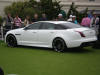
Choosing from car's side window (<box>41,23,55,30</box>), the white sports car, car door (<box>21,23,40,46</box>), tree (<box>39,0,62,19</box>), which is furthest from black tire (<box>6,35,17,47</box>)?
tree (<box>39,0,62,19</box>)

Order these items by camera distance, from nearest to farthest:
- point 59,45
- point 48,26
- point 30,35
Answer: point 59,45
point 48,26
point 30,35

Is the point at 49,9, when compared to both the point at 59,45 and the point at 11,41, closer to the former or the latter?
the point at 11,41

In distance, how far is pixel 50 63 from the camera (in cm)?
993

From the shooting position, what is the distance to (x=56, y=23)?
514 inches

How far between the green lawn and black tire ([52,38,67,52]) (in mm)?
312

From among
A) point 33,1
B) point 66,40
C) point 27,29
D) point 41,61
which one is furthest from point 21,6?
point 41,61

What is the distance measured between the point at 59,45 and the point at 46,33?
0.94 meters

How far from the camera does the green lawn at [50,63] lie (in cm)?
860

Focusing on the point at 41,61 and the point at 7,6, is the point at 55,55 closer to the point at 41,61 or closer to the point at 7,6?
the point at 41,61

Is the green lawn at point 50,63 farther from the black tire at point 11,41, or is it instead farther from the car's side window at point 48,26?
the black tire at point 11,41

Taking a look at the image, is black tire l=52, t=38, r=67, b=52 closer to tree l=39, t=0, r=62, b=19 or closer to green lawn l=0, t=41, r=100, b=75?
green lawn l=0, t=41, r=100, b=75

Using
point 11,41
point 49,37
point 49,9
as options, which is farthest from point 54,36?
point 49,9

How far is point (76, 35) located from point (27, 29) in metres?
3.01

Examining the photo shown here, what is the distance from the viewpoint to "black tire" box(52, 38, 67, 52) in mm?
12375
